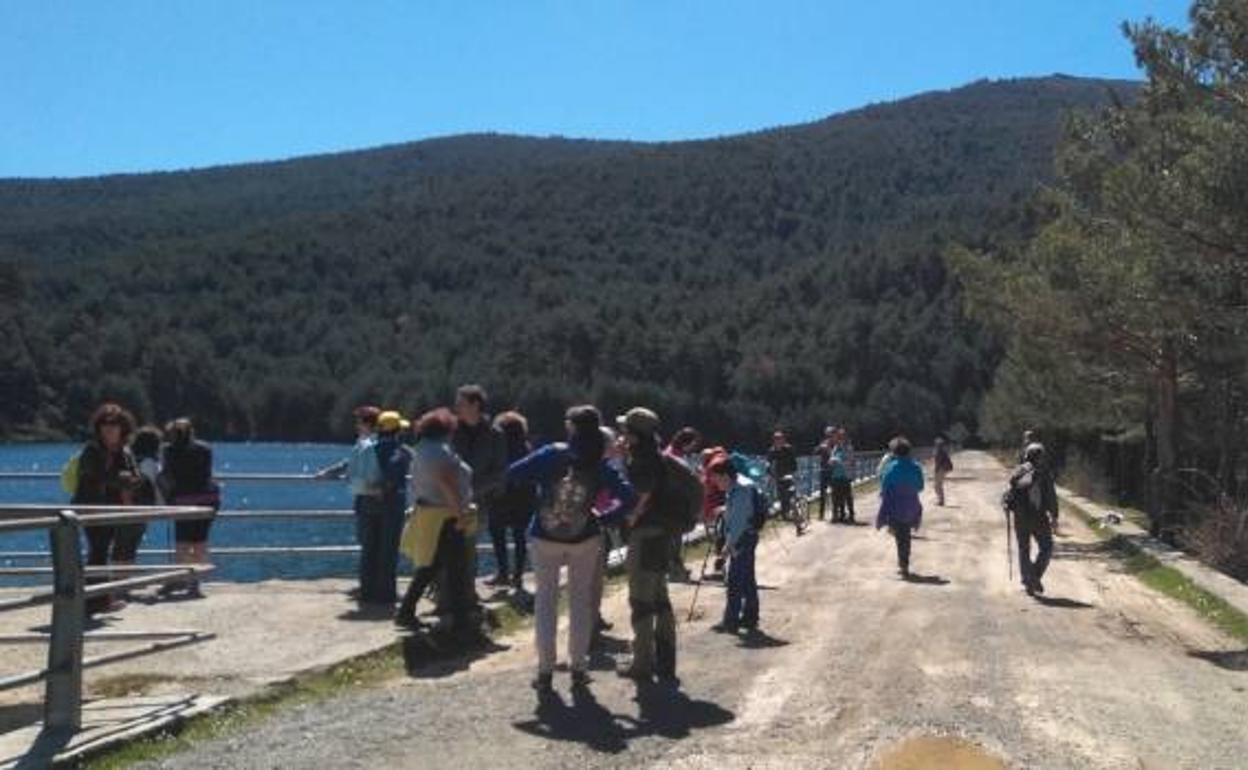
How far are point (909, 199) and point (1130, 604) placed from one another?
565 ft

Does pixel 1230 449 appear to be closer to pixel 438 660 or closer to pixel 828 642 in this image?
pixel 828 642

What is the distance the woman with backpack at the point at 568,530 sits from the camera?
9.34 metres

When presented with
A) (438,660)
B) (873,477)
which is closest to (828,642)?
(438,660)

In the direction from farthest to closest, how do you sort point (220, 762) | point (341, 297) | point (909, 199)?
point (909, 199)
point (341, 297)
point (220, 762)

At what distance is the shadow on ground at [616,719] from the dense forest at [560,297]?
282 ft

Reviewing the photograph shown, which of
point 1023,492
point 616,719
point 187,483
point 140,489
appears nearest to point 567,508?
point 616,719

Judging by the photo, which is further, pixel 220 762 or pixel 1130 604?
pixel 1130 604

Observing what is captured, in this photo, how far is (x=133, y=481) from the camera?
11.9m

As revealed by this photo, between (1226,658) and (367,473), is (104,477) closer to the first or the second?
(367,473)

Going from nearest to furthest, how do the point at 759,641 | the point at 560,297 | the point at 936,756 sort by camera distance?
the point at 936,756
the point at 759,641
the point at 560,297

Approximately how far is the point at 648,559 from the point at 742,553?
9.54ft

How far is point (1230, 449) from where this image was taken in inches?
1012

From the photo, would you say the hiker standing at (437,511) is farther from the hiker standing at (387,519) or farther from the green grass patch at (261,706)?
the hiker standing at (387,519)

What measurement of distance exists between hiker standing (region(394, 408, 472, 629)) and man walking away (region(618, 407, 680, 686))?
154cm
